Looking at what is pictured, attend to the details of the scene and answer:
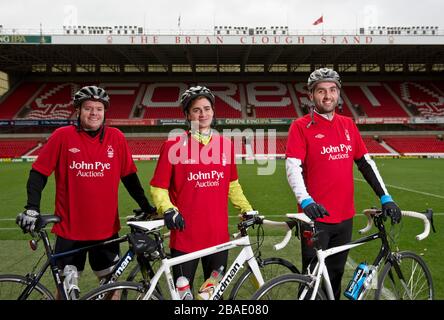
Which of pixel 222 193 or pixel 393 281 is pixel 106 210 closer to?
pixel 222 193

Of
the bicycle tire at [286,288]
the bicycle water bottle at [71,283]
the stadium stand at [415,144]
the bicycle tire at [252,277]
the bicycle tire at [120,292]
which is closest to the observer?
the bicycle tire at [120,292]

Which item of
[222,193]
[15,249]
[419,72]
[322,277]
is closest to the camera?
[322,277]

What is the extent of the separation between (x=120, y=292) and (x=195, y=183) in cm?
89

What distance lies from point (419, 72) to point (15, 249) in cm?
4004

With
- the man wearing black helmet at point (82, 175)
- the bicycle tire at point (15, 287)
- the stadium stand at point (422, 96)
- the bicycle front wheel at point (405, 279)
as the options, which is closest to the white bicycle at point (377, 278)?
the bicycle front wheel at point (405, 279)

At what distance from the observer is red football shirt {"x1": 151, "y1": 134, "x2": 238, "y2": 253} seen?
284 cm

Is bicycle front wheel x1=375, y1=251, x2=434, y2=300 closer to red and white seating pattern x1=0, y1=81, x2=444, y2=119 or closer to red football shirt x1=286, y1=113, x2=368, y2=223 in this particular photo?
red football shirt x1=286, y1=113, x2=368, y2=223

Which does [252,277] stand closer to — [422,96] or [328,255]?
[328,255]

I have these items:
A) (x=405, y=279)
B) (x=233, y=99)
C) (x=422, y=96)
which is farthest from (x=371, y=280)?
(x=422, y=96)

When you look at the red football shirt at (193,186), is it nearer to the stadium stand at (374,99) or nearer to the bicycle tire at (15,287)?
the bicycle tire at (15,287)

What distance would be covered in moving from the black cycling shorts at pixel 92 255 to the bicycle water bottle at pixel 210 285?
2.87ft

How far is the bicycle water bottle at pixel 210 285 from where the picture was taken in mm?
2707

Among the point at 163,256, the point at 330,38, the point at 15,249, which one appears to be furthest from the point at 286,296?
the point at 330,38

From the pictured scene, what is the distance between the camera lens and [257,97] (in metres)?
36.2
